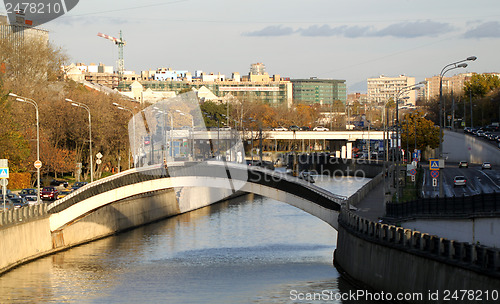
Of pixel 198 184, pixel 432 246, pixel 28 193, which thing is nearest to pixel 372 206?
pixel 198 184

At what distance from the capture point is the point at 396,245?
33.7 m

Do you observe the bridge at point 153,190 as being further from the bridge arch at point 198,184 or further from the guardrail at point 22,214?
the guardrail at point 22,214

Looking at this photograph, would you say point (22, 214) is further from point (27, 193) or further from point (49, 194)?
point (27, 193)

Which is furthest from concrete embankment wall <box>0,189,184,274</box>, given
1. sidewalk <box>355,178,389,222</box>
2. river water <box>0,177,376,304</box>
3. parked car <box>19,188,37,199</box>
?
sidewalk <box>355,178,389,222</box>

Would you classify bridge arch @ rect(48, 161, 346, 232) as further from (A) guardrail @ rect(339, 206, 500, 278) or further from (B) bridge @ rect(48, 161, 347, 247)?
(A) guardrail @ rect(339, 206, 500, 278)

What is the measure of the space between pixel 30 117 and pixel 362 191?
35267mm

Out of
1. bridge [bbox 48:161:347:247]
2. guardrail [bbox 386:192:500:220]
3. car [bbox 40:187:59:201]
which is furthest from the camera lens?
car [bbox 40:187:59:201]

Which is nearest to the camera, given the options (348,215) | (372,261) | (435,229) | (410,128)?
(372,261)

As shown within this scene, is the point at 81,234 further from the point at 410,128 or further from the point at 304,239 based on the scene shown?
the point at 410,128

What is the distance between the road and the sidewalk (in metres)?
4.13

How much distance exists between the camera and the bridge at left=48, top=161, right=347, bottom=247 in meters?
53.9

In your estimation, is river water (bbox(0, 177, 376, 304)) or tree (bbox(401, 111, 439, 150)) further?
tree (bbox(401, 111, 439, 150))

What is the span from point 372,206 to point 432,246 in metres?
26.2

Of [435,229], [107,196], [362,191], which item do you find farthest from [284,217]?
[435,229]
